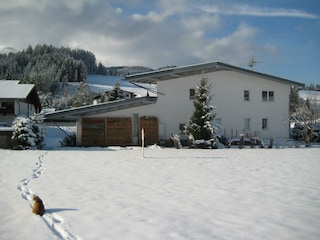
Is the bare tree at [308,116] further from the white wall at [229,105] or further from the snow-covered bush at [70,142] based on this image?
the snow-covered bush at [70,142]

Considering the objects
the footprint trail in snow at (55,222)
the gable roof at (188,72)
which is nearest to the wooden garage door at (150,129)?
the gable roof at (188,72)

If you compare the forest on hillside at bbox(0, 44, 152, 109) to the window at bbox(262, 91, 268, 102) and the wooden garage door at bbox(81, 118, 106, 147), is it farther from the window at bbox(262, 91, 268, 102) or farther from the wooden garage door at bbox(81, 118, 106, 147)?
the window at bbox(262, 91, 268, 102)

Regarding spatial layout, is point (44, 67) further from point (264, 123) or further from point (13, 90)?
point (264, 123)

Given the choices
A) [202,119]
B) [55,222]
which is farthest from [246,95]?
[55,222]

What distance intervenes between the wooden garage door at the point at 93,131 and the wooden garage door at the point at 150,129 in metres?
2.90

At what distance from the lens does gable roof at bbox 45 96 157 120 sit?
64.0 ft

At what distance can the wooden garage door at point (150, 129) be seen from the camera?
20750 mm

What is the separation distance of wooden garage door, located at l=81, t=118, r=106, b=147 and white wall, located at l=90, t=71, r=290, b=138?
780mm

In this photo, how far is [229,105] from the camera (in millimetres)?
22391

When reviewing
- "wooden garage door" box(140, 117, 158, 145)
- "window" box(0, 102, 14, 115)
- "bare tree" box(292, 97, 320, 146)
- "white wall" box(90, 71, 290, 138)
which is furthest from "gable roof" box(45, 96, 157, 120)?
"window" box(0, 102, 14, 115)

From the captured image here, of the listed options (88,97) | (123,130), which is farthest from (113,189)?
(88,97)

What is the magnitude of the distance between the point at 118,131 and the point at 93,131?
1776 millimetres

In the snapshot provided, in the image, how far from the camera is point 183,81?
21891 mm

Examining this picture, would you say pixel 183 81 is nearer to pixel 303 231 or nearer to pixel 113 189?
pixel 113 189
